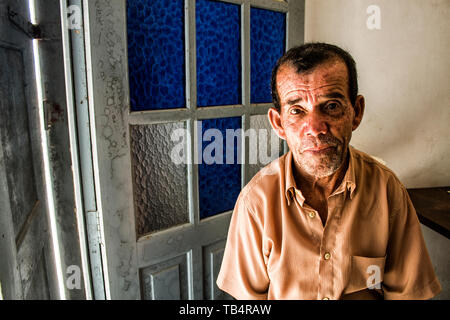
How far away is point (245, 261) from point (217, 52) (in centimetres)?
98

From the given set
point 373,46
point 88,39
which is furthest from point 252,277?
point 373,46

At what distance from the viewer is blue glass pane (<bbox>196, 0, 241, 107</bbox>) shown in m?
1.48

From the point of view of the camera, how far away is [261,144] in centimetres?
177

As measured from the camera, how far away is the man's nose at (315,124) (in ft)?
3.19

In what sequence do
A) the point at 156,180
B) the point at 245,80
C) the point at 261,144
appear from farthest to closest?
the point at 261,144, the point at 245,80, the point at 156,180

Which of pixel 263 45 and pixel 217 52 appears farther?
pixel 263 45

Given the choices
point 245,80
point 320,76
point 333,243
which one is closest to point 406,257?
point 333,243

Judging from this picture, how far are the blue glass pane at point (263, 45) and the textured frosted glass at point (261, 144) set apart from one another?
0.12m

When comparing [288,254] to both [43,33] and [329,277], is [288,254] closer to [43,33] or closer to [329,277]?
[329,277]

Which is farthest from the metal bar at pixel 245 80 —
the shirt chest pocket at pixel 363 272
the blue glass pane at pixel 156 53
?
the shirt chest pocket at pixel 363 272

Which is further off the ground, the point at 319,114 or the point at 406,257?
the point at 319,114

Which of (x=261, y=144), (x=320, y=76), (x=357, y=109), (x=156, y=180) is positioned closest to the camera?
(x=320, y=76)

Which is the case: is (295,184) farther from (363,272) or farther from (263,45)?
(263,45)

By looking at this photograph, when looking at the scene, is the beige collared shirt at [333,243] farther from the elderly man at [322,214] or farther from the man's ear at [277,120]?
the man's ear at [277,120]
